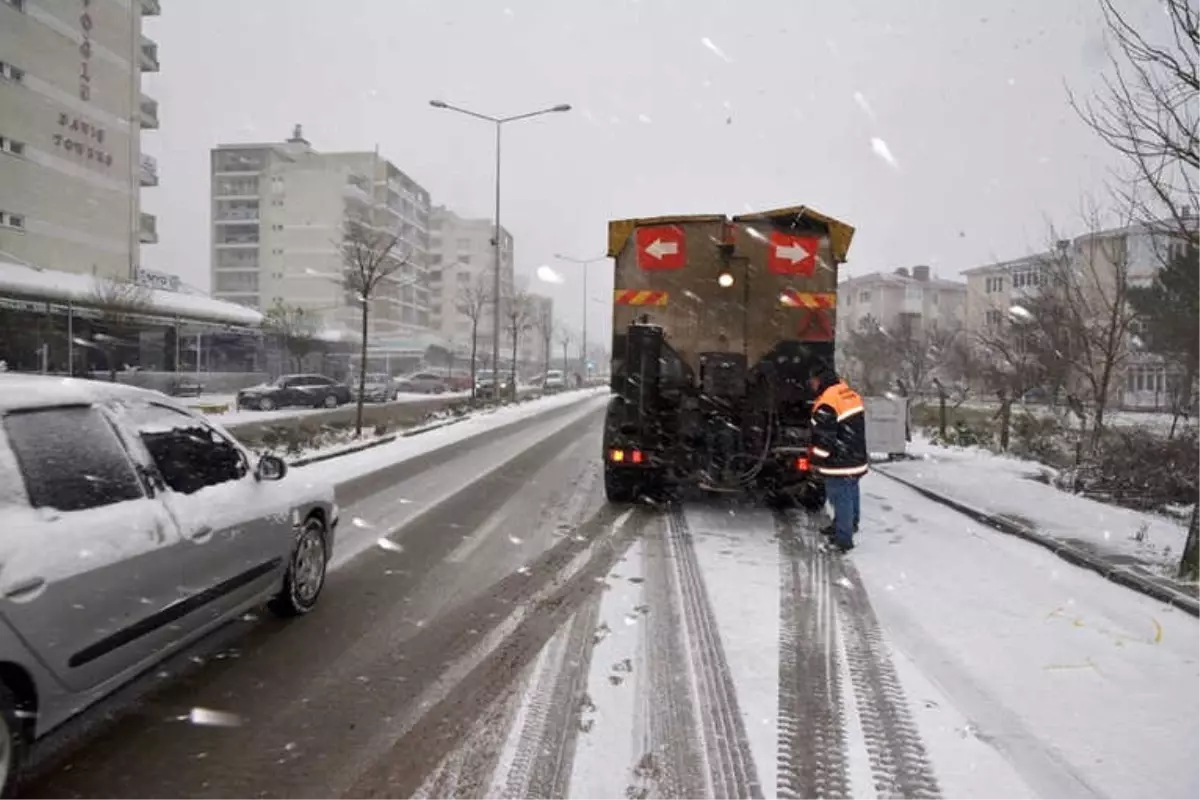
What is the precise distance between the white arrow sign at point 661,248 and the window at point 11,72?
3760cm

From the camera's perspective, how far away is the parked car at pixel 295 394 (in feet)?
103

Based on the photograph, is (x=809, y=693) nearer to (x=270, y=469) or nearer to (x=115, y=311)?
(x=270, y=469)

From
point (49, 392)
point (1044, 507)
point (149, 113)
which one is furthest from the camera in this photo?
point (149, 113)

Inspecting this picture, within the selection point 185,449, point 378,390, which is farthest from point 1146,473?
point 378,390

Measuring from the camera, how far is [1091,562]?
6.92 meters

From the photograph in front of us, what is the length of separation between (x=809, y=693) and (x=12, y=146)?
140 ft

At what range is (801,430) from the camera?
8.79m

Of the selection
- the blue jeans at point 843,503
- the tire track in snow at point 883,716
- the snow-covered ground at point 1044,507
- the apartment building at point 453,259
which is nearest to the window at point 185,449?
the tire track in snow at point 883,716

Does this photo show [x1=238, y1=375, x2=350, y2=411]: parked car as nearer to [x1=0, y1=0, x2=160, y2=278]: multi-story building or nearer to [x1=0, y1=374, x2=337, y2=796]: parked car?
[x1=0, y1=0, x2=160, y2=278]: multi-story building

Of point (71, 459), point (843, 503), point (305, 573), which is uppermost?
point (71, 459)

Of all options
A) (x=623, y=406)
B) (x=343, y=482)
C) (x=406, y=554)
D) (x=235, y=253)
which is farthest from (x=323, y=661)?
(x=235, y=253)

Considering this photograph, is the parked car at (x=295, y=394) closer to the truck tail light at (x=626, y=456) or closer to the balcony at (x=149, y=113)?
the balcony at (x=149, y=113)

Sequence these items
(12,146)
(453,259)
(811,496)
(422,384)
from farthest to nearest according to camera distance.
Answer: (453,259) < (422,384) < (12,146) < (811,496)

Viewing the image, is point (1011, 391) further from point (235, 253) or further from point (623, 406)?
point (235, 253)
